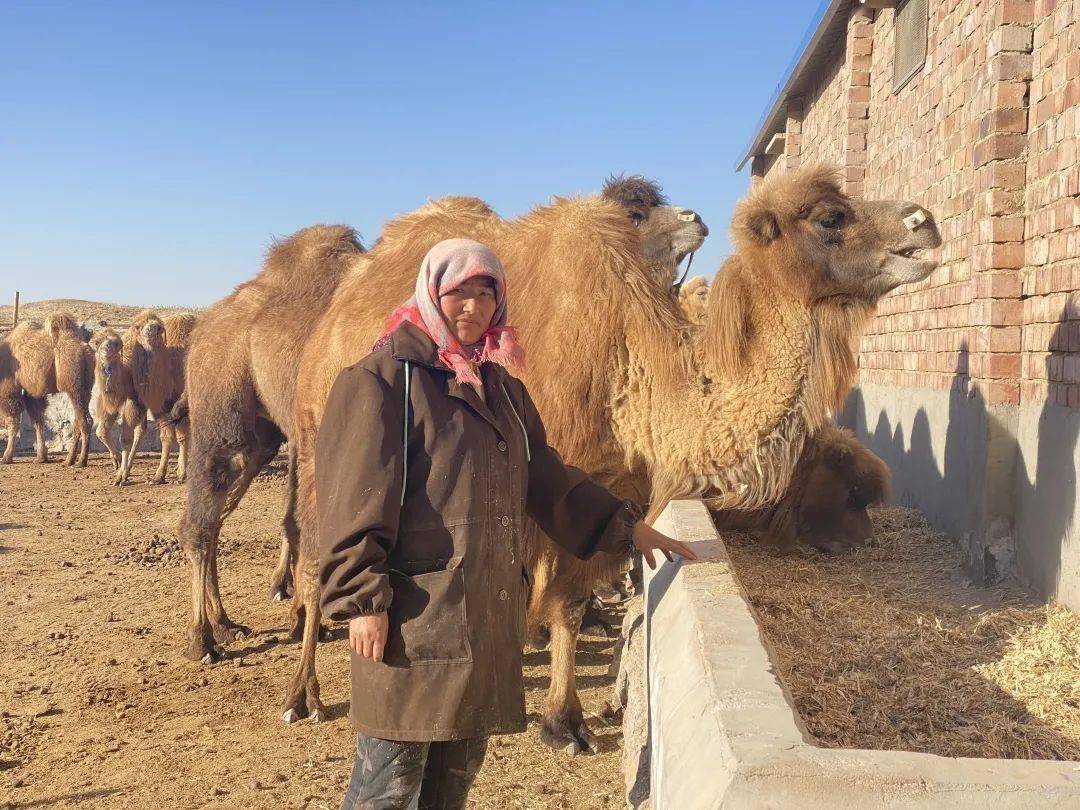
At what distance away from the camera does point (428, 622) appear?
101 inches

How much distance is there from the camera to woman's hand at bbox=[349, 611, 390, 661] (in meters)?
2.49

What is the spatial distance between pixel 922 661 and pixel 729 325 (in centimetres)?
159

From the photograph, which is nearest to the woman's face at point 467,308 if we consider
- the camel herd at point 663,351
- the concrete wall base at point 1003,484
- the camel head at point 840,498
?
the camel herd at point 663,351

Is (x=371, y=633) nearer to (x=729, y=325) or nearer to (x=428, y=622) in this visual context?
(x=428, y=622)

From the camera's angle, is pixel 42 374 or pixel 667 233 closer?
pixel 667 233

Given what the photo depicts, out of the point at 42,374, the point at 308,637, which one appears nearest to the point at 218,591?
the point at 308,637

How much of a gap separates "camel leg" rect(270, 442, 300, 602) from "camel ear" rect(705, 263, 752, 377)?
4.32 meters

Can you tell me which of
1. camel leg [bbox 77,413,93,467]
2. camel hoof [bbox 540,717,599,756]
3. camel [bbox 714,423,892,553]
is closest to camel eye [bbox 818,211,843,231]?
camel [bbox 714,423,892,553]

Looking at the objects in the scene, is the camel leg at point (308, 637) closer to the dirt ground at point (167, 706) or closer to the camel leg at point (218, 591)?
the dirt ground at point (167, 706)

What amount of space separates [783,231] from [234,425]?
4.66m

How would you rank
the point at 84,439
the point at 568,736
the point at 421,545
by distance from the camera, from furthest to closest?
the point at 84,439, the point at 568,736, the point at 421,545

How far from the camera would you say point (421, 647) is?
2562mm

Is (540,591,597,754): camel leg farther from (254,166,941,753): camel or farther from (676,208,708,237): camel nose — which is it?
(676,208,708,237): camel nose

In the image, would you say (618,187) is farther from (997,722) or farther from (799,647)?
(997,722)
